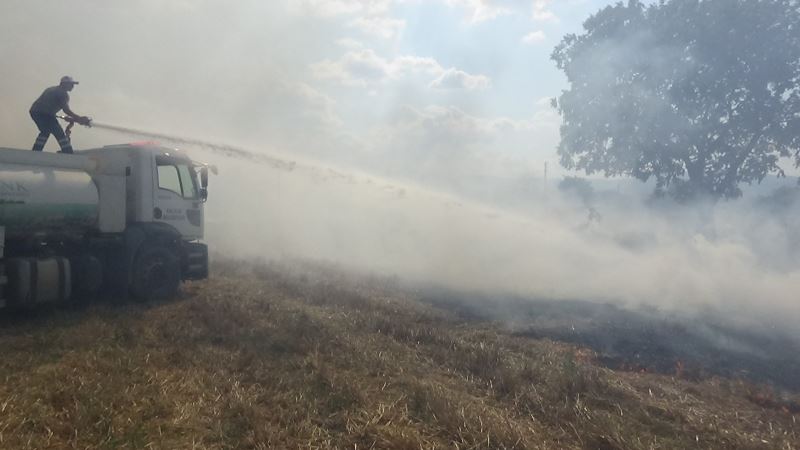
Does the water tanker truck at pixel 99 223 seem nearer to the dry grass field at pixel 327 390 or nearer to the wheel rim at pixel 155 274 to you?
the wheel rim at pixel 155 274

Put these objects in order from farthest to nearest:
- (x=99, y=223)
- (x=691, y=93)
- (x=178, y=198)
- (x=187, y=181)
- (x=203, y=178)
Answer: (x=691, y=93) → (x=203, y=178) → (x=187, y=181) → (x=178, y=198) → (x=99, y=223)

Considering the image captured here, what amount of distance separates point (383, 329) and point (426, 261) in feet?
39.0

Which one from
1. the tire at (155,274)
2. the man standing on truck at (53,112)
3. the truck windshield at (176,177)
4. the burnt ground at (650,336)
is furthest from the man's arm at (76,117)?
the burnt ground at (650,336)

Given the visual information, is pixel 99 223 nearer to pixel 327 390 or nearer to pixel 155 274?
pixel 155 274

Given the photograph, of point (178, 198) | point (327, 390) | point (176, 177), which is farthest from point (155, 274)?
point (327, 390)

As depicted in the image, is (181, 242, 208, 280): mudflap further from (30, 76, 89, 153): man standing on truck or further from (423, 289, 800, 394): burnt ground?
(423, 289, 800, 394): burnt ground

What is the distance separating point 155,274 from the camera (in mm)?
12672

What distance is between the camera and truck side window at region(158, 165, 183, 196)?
13258mm

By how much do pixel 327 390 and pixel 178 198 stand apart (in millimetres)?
7823

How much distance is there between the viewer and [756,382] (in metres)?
10.4

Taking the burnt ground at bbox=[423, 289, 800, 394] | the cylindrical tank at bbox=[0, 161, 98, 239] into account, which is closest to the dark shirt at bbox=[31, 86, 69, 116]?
the cylindrical tank at bbox=[0, 161, 98, 239]

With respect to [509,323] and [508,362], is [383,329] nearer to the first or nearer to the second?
[508,362]

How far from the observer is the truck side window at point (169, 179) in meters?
13.3

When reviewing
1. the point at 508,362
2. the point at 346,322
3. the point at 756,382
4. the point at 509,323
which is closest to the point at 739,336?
the point at 756,382
